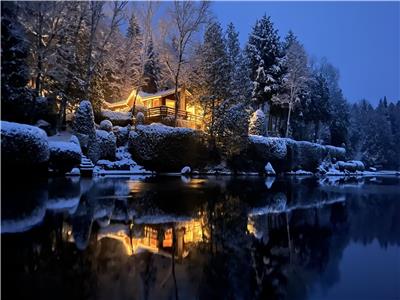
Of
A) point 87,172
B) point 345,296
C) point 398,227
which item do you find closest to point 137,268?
point 345,296

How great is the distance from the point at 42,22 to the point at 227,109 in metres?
14.3

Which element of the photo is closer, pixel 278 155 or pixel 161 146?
pixel 161 146

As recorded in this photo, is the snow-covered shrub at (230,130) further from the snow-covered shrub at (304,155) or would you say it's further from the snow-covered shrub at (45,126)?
the snow-covered shrub at (45,126)

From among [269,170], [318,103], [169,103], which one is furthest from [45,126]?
[318,103]

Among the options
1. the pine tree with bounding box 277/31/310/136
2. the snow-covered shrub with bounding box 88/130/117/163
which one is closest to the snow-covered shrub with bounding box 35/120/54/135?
the snow-covered shrub with bounding box 88/130/117/163

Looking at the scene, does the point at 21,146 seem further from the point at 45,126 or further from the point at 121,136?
the point at 121,136

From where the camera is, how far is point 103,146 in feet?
68.4

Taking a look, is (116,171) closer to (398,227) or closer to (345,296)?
(398,227)

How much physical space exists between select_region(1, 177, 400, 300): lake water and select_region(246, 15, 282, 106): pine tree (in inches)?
1228

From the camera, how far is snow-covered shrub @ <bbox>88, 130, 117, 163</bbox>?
1982cm

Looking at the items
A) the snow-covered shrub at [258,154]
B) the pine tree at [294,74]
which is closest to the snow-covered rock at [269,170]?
the snow-covered shrub at [258,154]

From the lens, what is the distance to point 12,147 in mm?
11883

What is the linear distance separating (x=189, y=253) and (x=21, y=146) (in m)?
10.4

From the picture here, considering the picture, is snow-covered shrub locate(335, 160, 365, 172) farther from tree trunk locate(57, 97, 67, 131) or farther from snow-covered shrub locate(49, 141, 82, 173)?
snow-covered shrub locate(49, 141, 82, 173)
